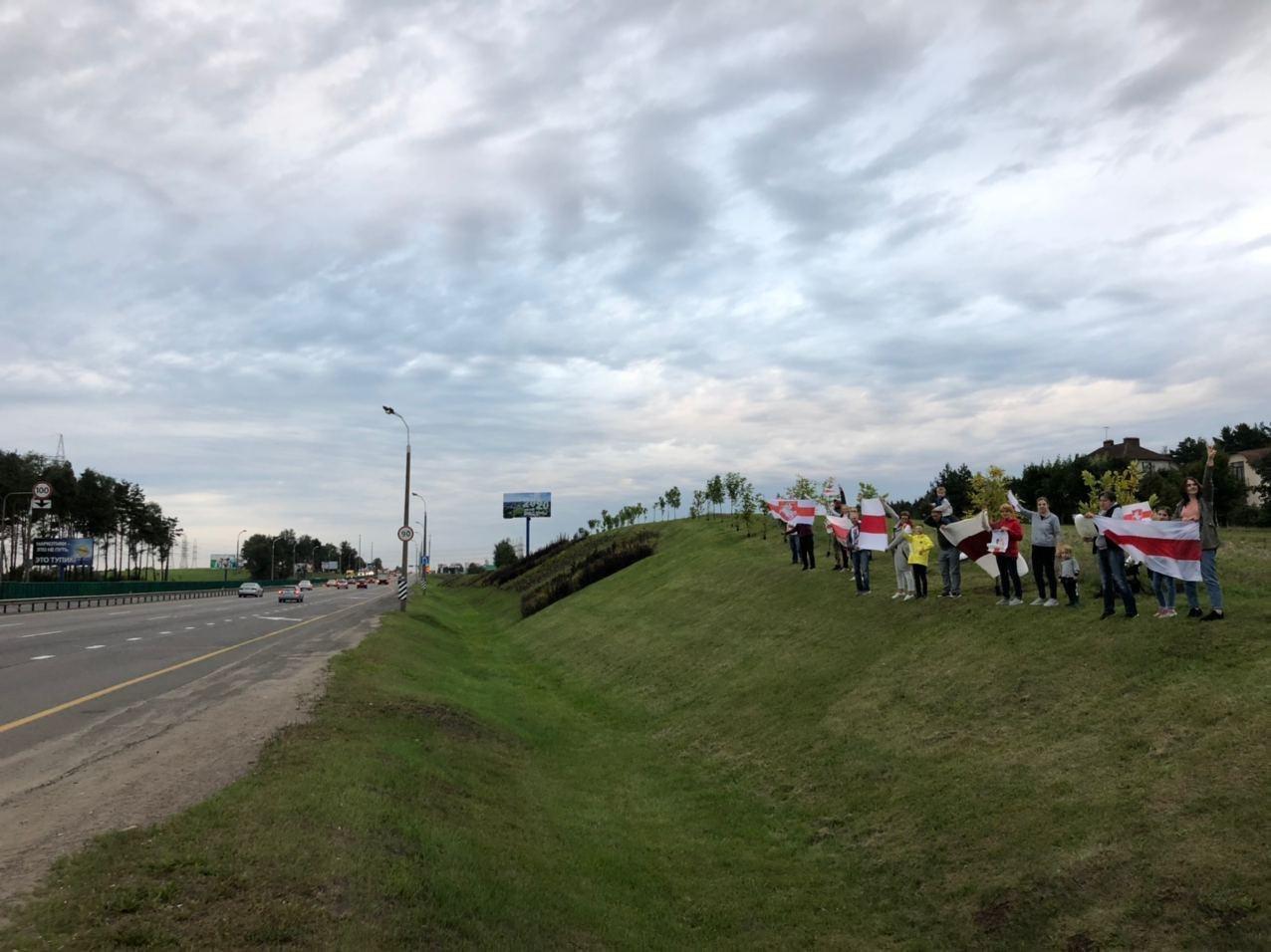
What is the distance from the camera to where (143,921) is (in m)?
5.10

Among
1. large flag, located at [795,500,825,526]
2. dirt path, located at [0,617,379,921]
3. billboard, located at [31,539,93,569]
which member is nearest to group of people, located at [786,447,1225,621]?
large flag, located at [795,500,825,526]

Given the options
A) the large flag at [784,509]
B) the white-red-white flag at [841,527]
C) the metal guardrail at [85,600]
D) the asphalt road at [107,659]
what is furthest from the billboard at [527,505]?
the white-red-white flag at [841,527]

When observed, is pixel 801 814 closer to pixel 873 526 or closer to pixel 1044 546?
pixel 1044 546

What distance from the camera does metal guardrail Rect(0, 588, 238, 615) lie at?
46.4 meters

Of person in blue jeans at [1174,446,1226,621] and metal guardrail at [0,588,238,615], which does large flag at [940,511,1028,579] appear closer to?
person in blue jeans at [1174,446,1226,621]

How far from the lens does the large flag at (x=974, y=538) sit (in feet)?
54.5

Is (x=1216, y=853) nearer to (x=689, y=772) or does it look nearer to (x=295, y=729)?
(x=689, y=772)

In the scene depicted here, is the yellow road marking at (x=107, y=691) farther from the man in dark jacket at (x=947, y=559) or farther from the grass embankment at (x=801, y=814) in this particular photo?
the man in dark jacket at (x=947, y=559)

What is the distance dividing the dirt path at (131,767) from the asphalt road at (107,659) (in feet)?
2.30

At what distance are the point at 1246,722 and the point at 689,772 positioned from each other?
794cm

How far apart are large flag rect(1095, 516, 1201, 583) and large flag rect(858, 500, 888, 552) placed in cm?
695

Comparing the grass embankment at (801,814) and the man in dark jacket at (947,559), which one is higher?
the man in dark jacket at (947,559)

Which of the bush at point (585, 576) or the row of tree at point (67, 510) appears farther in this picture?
the row of tree at point (67, 510)

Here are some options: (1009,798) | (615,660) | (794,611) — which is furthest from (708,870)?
(615,660)
